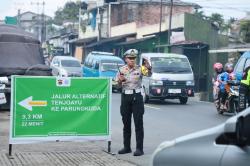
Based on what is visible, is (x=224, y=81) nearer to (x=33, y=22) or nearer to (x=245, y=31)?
(x=245, y=31)

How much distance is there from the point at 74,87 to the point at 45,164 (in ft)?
5.04

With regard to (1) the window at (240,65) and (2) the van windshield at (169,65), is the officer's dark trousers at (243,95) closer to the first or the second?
(1) the window at (240,65)

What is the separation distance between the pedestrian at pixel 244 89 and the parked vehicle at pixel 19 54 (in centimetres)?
614

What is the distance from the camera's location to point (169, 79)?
23.4 m

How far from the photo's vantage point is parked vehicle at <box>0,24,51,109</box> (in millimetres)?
18609

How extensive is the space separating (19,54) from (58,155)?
9982mm

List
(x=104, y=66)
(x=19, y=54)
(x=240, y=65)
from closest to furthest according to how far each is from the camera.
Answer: (x=240, y=65)
(x=19, y=54)
(x=104, y=66)

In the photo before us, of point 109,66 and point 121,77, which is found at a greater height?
point 121,77

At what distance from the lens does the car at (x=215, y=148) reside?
13.3 feet

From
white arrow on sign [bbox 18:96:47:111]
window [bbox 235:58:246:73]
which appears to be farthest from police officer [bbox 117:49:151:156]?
window [bbox 235:58:246:73]

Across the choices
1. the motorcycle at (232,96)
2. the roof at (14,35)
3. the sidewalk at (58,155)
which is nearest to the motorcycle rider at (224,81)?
the motorcycle at (232,96)

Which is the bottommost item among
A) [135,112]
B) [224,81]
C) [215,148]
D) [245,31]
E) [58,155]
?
[58,155]

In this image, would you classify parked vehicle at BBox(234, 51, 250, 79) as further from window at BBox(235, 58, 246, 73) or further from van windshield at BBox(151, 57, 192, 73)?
van windshield at BBox(151, 57, 192, 73)

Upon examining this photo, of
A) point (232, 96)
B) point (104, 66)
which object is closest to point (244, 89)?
point (232, 96)
